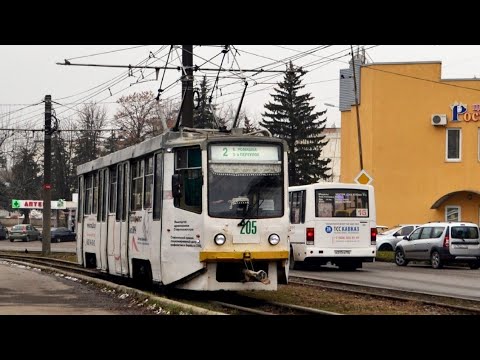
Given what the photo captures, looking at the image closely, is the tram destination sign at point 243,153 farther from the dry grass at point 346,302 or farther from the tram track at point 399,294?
the tram track at point 399,294

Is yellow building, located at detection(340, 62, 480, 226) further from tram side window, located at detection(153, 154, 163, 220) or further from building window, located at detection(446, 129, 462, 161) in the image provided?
tram side window, located at detection(153, 154, 163, 220)

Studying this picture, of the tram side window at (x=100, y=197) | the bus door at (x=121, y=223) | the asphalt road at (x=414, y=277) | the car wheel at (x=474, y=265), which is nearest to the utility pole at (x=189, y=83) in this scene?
the tram side window at (x=100, y=197)

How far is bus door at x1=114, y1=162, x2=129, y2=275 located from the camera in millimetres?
19938

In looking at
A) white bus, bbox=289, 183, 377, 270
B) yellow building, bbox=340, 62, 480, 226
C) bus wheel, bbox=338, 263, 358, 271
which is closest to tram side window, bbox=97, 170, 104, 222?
white bus, bbox=289, 183, 377, 270

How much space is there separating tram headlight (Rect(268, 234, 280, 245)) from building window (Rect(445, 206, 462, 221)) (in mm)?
34181

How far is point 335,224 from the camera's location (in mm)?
27562

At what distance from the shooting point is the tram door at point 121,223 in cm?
1994

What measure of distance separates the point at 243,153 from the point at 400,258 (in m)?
17.6
